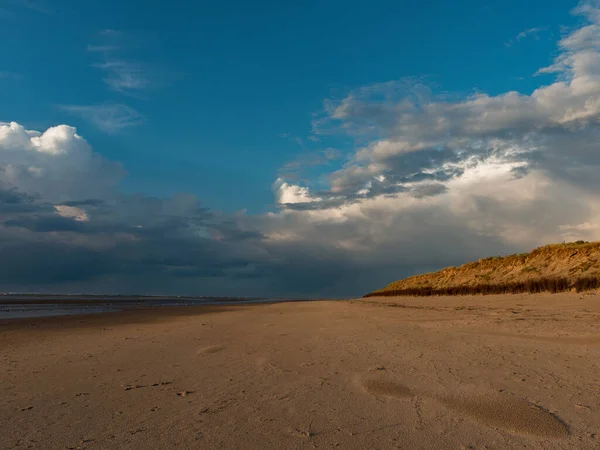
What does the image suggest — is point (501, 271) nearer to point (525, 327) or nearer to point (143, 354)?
point (525, 327)

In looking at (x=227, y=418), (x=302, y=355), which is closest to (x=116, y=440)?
(x=227, y=418)

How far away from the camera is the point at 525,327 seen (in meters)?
11.6

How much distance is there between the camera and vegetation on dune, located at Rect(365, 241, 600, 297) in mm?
23953

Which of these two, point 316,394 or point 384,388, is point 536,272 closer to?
point 384,388

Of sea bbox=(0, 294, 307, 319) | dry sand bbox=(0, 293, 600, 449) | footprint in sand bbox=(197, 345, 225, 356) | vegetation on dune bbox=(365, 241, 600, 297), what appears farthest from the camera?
sea bbox=(0, 294, 307, 319)

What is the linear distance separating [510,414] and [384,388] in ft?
5.69

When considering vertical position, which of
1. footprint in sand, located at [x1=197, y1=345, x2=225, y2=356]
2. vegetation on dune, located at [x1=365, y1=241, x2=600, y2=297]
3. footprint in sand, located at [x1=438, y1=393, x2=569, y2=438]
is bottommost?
footprint in sand, located at [x1=438, y1=393, x2=569, y2=438]

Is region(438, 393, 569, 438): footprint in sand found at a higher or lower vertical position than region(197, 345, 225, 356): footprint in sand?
lower

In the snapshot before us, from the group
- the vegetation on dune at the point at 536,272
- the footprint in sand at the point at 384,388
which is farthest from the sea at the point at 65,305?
the vegetation on dune at the point at 536,272

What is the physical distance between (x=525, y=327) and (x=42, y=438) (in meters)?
11.8

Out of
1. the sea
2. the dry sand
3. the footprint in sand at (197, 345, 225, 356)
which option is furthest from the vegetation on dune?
Answer: the sea

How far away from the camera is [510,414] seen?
15.3 feet

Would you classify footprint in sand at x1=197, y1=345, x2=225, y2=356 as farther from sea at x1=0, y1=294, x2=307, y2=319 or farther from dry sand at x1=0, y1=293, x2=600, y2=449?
sea at x1=0, y1=294, x2=307, y2=319

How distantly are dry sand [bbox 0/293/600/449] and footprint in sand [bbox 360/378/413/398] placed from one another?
1.1 inches
